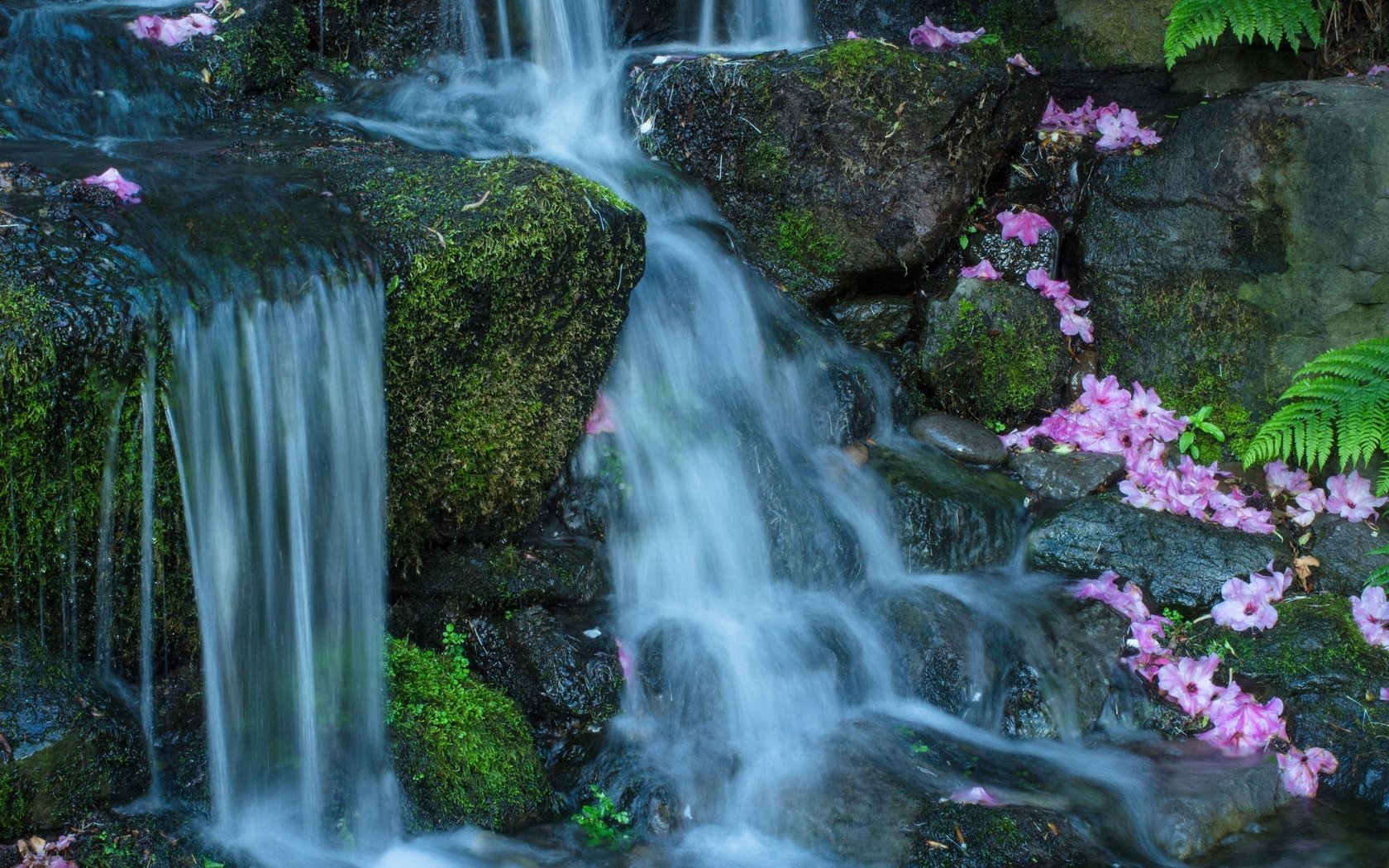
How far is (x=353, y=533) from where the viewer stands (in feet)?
13.0

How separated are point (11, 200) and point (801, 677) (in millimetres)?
3216

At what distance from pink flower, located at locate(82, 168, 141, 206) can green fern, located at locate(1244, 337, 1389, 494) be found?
480cm

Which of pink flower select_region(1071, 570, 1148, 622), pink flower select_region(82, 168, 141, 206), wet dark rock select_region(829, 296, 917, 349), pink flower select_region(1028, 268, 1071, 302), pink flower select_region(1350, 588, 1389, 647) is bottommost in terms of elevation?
pink flower select_region(1350, 588, 1389, 647)

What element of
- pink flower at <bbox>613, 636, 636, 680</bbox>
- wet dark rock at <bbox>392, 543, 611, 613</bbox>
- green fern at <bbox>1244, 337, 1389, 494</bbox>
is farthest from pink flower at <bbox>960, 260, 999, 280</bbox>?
pink flower at <bbox>613, 636, 636, 680</bbox>

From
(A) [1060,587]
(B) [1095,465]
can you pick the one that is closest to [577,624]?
(A) [1060,587]

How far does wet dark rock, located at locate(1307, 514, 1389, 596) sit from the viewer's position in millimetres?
5137

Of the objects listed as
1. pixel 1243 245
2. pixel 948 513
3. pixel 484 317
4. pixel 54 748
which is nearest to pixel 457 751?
pixel 54 748

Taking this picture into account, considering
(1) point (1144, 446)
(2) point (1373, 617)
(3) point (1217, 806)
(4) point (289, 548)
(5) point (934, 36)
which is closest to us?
(4) point (289, 548)

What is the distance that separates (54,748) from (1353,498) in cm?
542

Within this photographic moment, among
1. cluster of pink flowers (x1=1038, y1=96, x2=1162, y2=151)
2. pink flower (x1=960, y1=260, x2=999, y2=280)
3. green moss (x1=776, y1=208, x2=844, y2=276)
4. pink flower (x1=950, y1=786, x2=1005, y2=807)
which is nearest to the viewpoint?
pink flower (x1=950, y1=786, x2=1005, y2=807)

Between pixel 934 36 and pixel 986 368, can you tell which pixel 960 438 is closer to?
pixel 986 368

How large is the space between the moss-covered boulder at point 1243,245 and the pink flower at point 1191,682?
1.63 m

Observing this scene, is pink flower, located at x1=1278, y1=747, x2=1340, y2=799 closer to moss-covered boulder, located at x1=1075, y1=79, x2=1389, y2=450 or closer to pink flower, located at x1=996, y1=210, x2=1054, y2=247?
moss-covered boulder, located at x1=1075, y1=79, x2=1389, y2=450

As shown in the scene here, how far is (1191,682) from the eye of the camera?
466 cm
